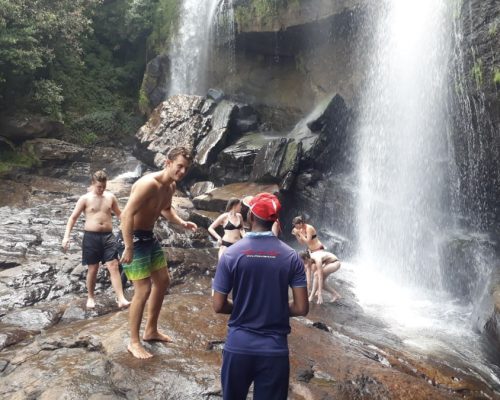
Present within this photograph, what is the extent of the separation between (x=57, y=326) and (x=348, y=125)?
34.6 ft

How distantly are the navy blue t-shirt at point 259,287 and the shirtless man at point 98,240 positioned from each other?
11.5 ft

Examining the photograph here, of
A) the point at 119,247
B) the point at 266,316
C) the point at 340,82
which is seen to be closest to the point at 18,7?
the point at 340,82

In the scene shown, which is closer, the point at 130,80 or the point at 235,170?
the point at 235,170

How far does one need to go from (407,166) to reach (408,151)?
1.34 feet

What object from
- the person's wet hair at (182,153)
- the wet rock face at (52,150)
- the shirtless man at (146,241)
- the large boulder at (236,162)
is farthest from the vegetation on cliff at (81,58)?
the person's wet hair at (182,153)

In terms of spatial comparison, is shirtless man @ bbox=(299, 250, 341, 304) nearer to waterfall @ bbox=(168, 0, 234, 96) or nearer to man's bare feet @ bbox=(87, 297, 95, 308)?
man's bare feet @ bbox=(87, 297, 95, 308)

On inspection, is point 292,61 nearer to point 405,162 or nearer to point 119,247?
point 405,162

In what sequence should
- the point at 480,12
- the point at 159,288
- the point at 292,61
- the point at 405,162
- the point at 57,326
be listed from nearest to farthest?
the point at 159,288 < the point at 57,326 < the point at 480,12 < the point at 405,162 < the point at 292,61

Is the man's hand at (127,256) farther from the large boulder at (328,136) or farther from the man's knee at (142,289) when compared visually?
the large boulder at (328,136)

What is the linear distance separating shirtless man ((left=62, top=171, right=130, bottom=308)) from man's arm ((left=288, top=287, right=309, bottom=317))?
3.55 meters

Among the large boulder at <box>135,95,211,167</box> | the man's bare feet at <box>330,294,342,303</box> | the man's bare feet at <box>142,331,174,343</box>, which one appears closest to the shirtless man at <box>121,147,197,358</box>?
the man's bare feet at <box>142,331,174,343</box>

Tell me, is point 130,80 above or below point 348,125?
above

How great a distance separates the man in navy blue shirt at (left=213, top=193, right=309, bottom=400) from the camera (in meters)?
2.36

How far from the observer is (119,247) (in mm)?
5230
